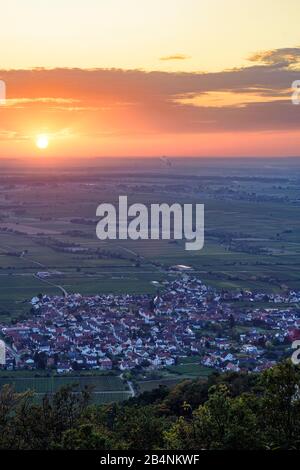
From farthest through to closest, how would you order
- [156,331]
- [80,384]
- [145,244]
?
[145,244] → [156,331] → [80,384]

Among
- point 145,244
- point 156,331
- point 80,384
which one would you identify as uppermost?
point 145,244

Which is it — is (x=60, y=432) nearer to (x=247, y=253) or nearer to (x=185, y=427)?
(x=185, y=427)

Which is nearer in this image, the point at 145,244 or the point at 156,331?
the point at 156,331

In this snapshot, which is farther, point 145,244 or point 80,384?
point 145,244

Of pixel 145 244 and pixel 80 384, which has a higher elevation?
pixel 145 244

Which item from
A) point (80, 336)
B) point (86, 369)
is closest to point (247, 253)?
point (80, 336)

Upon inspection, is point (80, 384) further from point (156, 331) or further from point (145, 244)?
point (145, 244)

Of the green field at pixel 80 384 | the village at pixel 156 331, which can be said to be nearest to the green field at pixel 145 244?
the village at pixel 156 331

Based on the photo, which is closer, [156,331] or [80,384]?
[80,384]

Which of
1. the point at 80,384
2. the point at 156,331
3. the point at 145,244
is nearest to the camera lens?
the point at 80,384

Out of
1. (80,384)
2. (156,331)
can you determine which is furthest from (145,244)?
(80,384)
